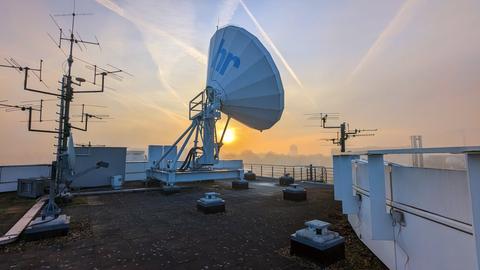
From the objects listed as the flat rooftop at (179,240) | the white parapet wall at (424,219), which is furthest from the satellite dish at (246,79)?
the white parapet wall at (424,219)

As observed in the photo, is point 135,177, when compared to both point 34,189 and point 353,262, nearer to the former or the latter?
point 34,189

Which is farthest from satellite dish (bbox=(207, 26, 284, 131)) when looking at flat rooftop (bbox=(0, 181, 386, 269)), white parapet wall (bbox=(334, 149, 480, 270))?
white parapet wall (bbox=(334, 149, 480, 270))

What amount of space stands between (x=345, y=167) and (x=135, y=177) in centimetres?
2022

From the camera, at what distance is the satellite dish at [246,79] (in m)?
14.9

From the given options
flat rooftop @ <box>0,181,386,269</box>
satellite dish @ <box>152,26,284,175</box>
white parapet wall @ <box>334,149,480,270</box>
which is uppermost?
satellite dish @ <box>152,26,284,175</box>

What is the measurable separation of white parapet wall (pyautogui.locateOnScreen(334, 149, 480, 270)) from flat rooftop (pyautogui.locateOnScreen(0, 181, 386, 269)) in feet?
3.87

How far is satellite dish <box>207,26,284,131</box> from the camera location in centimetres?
1488

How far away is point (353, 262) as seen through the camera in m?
5.31

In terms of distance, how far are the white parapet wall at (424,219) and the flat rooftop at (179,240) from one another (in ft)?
3.87

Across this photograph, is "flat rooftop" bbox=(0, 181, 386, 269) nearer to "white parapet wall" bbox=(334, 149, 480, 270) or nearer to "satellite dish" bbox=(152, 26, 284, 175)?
"white parapet wall" bbox=(334, 149, 480, 270)

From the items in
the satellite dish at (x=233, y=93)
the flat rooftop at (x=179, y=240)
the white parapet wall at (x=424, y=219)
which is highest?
the satellite dish at (x=233, y=93)

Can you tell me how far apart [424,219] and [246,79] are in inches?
506

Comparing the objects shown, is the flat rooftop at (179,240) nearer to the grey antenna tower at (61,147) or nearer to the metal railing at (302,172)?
the grey antenna tower at (61,147)

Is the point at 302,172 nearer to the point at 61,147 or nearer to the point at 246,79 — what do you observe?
the point at 246,79
